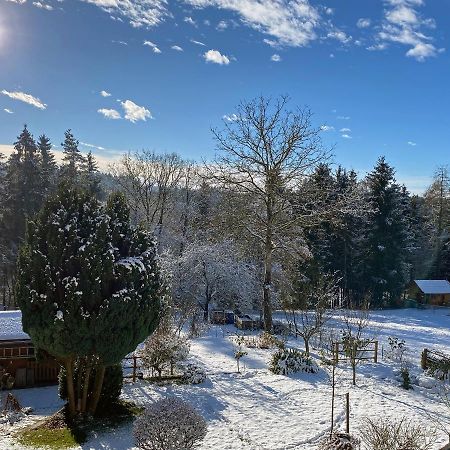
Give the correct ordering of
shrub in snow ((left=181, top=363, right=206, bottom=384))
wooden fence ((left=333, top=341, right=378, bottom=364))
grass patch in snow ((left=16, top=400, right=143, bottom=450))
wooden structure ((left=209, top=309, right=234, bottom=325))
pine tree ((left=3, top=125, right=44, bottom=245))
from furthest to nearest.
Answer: pine tree ((left=3, top=125, right=44, bottom=245))
wooden structure ((left=209, top=309, right=234, bottom=325))
wooden fence ((left=333, top=341, right=378, bottom=364))
shrub in snow ((left=181, top=363, right=206, bottom=384))
grass patch in snow ((left=16, top=400, right=143, bottom=450))

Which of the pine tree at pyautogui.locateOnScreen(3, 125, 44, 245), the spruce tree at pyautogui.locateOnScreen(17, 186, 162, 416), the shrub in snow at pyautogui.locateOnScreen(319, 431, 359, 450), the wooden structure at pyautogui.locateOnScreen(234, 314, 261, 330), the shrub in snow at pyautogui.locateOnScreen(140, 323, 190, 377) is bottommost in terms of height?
the wooden structure at pyautogui.locateOnScreen(234, 314, 261, 330)

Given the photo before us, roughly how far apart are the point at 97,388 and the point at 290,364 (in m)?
7.38

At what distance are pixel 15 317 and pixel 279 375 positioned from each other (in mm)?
9421

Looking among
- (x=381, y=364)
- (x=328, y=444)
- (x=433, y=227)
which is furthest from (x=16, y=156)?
(x=433, y=227)

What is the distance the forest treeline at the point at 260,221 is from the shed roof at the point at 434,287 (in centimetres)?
146

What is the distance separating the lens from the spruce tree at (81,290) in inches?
364

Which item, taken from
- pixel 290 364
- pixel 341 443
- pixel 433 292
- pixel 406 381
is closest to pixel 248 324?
pixel 290 364

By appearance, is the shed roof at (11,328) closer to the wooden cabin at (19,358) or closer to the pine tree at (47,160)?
the wooden cabin at (19,358)

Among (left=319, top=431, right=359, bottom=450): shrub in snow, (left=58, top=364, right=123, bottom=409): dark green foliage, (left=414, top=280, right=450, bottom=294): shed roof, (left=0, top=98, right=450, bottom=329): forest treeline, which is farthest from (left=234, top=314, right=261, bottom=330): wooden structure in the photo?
(left=414, top=280, right=450, bottom=294): shed roof

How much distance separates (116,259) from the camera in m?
10.1

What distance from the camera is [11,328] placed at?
13781 millimetres

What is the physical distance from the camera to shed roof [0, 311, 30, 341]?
13.5 m

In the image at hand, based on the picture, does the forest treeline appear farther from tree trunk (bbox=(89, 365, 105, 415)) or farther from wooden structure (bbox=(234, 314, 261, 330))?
tree trunk (bbox=(89, 365, 105, 415))

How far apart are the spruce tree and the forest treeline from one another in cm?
1152
